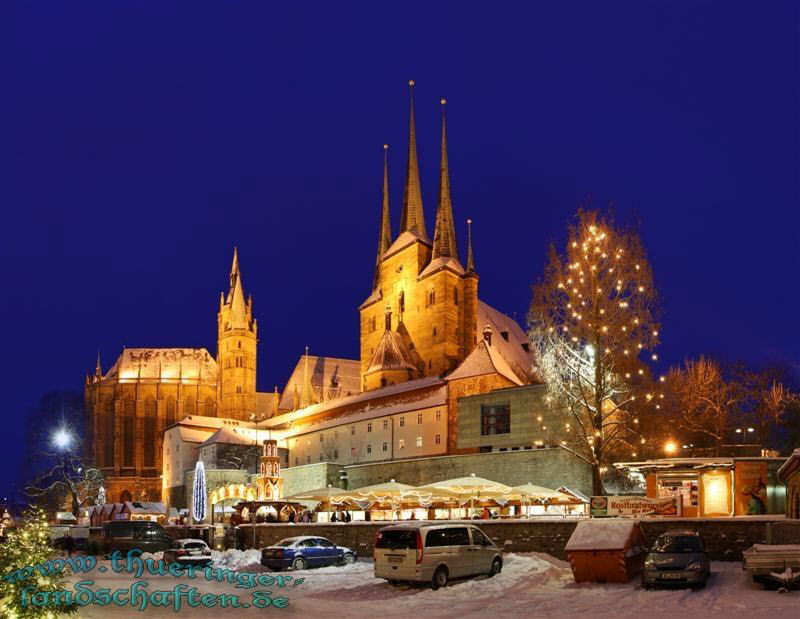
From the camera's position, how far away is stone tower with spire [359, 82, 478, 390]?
8269 centimetres

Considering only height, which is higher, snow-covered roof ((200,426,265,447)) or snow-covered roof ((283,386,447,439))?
snow-covered roof ((283,386,447,439))

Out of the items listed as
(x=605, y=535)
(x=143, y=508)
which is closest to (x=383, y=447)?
(x=143, y=508)

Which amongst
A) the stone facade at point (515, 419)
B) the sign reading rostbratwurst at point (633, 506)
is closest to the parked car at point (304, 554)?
the sign reading rostbratwurst at point (633, 506)

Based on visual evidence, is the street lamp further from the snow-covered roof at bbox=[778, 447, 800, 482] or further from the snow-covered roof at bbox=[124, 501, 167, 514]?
the snow-covered roof at bbox=[778, 447, 800, 482]

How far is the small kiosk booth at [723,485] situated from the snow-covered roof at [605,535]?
8.68 meters

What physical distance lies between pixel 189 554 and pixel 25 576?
54.9 ft

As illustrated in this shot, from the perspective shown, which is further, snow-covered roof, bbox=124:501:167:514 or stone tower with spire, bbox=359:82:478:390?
stone tower with spire, bbox=359:82:478:390

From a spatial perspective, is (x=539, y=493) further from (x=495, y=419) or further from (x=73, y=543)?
(x=73, y=543)

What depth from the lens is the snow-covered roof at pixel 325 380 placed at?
349 ft

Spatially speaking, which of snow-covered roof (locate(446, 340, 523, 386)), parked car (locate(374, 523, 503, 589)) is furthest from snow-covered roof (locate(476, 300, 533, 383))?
parked car (locate(374, 523, 503, 589))

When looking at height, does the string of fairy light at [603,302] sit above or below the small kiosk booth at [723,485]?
above

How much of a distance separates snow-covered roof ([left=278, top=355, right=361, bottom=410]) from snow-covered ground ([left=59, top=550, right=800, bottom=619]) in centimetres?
8071

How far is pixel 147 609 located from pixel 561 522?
518 inches

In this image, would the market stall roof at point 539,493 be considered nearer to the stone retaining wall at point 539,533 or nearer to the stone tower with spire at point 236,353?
the stone retaining wall at point 539,533
